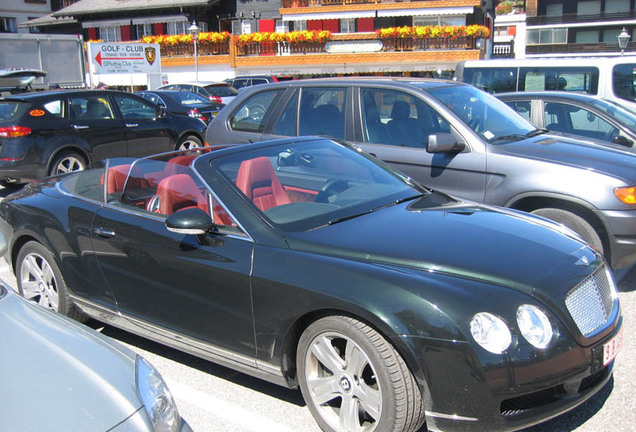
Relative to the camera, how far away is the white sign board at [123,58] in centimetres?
2438

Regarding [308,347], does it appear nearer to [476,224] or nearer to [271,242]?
[271,242]

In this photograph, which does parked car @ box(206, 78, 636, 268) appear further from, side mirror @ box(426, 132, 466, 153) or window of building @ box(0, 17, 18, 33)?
window of building @ box(0, 17, 18, 33)

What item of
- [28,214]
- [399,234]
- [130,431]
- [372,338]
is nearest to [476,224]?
[399,234]

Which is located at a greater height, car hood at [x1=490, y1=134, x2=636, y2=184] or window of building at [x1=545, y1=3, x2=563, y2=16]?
window of building at [x1=545, y1=3, x2=563, y2=16]

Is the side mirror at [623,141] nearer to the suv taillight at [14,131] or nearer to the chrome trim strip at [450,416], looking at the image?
the chrome trim strip at [450,416]

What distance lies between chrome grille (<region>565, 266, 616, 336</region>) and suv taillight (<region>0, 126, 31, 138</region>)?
8.76m

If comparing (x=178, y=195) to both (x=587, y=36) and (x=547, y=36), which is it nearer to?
(x=587, y=36)

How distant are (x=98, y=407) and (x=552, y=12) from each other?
6801 cm

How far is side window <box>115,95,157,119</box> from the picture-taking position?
1105 cm

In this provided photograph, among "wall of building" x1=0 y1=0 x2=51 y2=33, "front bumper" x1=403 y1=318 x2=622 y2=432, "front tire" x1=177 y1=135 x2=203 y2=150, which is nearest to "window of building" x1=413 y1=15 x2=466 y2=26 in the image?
"front tire" x1=177 y1=135 x2=203 y2=150

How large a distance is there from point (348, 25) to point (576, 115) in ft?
108

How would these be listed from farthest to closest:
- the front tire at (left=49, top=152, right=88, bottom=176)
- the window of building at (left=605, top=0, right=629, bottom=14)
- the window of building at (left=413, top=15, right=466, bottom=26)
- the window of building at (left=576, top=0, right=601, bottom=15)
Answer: the window of building at (left=576, top=0, right=601, bottom=15) → the window of building at (left=605, top=0, right=629, bottom=14) → the window of building at (left=413, top=15, right=466, bottom=26) → the front tire at (left=49, top=152, right=88, bottom=176)

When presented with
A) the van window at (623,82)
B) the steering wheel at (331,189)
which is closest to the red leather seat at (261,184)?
the steering wheel at (331,189)

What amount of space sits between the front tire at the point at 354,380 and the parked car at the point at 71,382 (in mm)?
842
